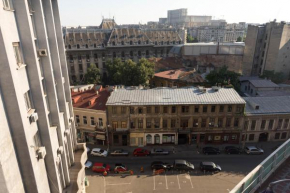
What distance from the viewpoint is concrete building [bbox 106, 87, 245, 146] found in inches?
1512

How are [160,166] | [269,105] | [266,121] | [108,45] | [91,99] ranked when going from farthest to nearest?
[108,45] → [269,105] → [91,99] → [266,121] → [160,166]

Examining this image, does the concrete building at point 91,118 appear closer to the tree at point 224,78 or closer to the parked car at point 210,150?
the parked car at point 210,150

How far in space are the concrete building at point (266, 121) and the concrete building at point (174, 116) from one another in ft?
6.95

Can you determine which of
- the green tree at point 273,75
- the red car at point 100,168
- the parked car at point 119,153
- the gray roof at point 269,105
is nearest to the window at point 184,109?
the gray roof at point 269,105

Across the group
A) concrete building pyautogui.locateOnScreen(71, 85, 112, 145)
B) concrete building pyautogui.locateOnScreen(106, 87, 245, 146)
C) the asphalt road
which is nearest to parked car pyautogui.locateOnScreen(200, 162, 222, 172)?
the asphalt road

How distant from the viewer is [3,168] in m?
9.95

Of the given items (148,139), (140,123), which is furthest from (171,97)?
(148,139)

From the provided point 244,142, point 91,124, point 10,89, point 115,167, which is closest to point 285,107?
point 244,142

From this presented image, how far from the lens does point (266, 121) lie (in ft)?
131

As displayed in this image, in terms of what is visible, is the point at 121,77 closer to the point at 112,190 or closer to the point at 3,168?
the point at 112,190

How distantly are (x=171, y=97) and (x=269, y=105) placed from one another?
1972 cm

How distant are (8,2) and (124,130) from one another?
99.8 feet

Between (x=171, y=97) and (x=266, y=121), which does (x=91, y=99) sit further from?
(x=266, y=121)

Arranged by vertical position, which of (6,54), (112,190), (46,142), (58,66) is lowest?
(112,190)
